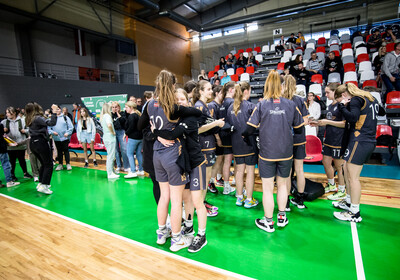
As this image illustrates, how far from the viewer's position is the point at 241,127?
308 centimetres

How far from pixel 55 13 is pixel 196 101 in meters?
13.8

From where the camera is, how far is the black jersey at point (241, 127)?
3080 millimetres

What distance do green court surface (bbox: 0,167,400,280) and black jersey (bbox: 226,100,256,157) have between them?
2.89 feet

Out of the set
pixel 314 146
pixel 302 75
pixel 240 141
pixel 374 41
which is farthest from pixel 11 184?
pixel 374 41

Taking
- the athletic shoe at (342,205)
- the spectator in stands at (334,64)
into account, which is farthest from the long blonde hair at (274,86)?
the spectator in stands at (334,64)

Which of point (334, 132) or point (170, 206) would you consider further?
point (170, 206)

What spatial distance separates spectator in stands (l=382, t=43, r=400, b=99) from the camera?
6.09 metres

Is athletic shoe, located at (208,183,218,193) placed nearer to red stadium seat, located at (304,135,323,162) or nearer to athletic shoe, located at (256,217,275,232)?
athletic shoe, located at (256,217,275,232)

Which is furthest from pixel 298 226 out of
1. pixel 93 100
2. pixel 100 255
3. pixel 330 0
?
pixel 330 0

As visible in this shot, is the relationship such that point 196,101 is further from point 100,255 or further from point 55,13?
point 55,13

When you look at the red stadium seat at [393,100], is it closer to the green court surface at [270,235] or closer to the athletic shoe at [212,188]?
the green court surface at [270,235]

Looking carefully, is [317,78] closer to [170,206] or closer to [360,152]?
[360,152]

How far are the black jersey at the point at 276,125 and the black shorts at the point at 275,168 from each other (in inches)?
2.1

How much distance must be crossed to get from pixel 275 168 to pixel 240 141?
0.69 metres
